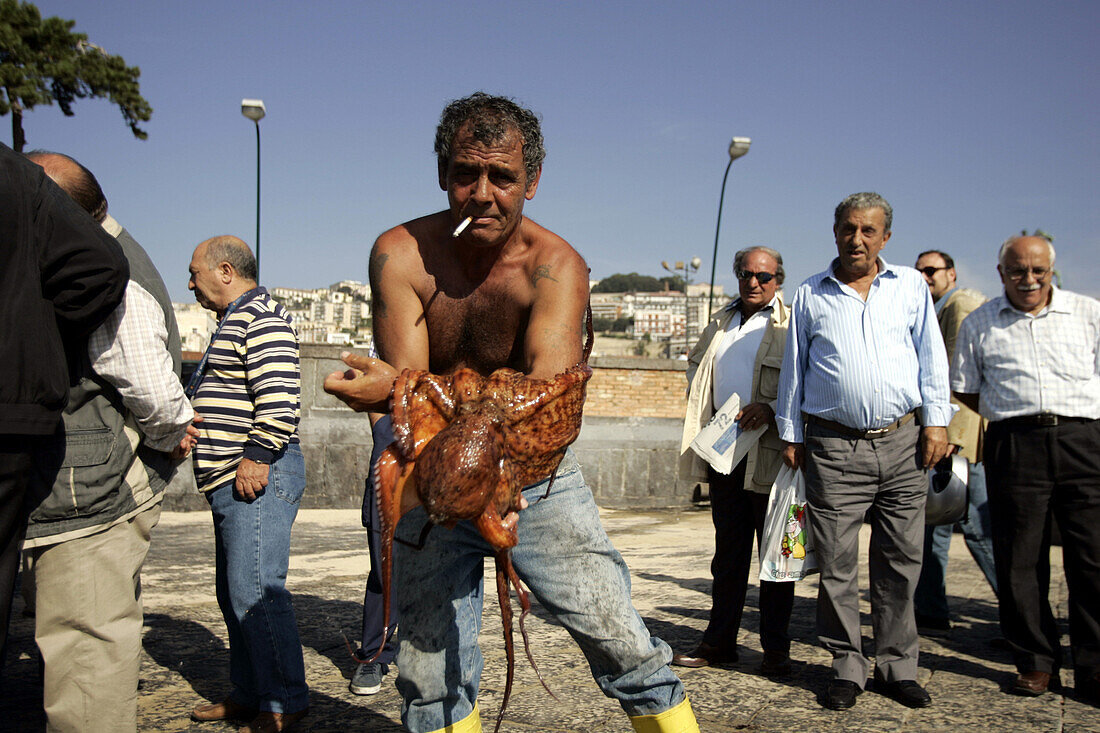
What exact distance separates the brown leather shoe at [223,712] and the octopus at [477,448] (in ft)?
6.71

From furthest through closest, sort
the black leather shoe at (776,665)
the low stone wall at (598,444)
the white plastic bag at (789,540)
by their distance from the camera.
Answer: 1. the low stone wall at (598,444)
2. the black leather shoe at (776,665)
3. the white plastic bag at (789,540)

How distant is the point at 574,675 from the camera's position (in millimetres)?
4059

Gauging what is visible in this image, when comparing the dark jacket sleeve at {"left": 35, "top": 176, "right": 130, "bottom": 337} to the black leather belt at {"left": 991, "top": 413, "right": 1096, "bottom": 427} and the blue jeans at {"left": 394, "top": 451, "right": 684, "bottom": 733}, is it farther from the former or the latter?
the black leather belt at {"left": 991, "top": 413, "right": 1096, "bottom": 427}

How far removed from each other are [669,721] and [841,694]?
1815 millimetres

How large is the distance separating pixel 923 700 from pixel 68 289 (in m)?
3.82

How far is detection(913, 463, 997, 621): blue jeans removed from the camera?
5129 millimetres

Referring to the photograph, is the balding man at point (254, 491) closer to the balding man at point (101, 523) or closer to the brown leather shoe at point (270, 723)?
the brown leather shoe at point (270, 723)

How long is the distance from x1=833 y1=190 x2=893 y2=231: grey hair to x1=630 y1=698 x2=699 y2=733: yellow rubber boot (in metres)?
2.75

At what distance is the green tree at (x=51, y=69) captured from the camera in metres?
16.2

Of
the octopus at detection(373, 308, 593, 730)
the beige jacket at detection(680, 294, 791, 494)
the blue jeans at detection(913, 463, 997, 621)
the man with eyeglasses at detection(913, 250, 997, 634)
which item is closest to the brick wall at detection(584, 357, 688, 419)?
the man with eyeglasses at detection(913, 250, 997, 634)

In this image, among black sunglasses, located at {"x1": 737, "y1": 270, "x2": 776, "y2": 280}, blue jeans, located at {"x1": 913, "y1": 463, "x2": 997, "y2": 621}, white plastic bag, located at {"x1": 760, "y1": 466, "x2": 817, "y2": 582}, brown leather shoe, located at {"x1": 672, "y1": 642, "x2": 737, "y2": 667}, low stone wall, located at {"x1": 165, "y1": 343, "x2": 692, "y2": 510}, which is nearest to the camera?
white plastic bag, located at {"x1": 760, "y1": 466, "x2": 817, "y2": 582}

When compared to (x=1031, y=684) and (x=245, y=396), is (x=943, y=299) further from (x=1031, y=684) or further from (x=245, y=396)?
(x=245, y=396)

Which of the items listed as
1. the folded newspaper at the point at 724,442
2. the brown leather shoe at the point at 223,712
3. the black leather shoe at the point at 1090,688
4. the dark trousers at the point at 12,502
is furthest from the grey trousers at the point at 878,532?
the dark trousers at the point at 12,502

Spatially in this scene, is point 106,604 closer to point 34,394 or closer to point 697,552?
point 34,394
